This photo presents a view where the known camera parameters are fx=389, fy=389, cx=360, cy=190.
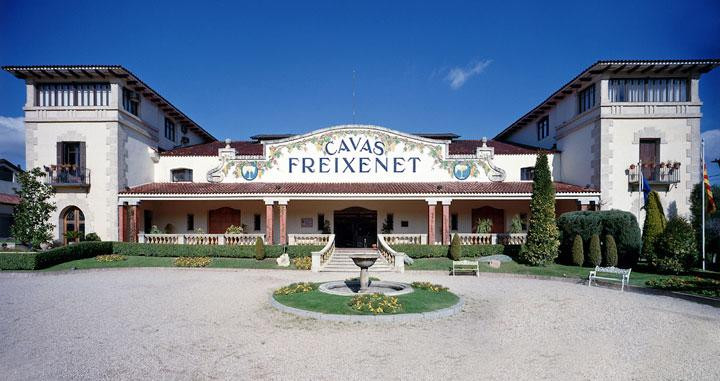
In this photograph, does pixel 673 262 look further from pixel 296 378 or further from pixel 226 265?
pixel 226 265

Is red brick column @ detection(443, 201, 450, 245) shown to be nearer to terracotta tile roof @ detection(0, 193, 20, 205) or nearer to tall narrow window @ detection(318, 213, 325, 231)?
tall narrow window @ detection(318, 213, 325, 231)

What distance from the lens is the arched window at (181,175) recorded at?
1109 inches

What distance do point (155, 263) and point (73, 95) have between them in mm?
12658

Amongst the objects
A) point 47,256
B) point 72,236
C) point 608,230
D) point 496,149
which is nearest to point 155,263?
point 47,256

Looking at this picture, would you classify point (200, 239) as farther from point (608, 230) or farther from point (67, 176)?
point (608, 230)

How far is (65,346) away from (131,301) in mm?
4457

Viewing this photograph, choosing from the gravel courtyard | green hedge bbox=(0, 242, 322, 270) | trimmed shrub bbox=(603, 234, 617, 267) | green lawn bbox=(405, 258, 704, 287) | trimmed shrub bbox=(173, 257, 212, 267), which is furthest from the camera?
green hedge bbox=(0, 242, 322, 270)

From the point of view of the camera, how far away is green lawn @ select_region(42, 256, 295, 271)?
64.6ft

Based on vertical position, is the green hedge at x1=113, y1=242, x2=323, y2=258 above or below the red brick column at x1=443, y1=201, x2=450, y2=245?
below

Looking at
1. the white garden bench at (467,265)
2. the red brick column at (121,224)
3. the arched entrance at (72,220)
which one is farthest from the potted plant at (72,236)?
the white garden bench at (467,265)

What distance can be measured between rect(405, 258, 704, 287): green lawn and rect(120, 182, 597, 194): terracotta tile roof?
4.87 metres

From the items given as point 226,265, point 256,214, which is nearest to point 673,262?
point 226,265

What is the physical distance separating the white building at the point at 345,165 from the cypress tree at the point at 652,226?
4013 millimetres

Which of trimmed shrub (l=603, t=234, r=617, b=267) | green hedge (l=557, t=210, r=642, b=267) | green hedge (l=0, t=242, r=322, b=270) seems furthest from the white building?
trimmed shrub (l=603, t=234, r=617, b=267)
